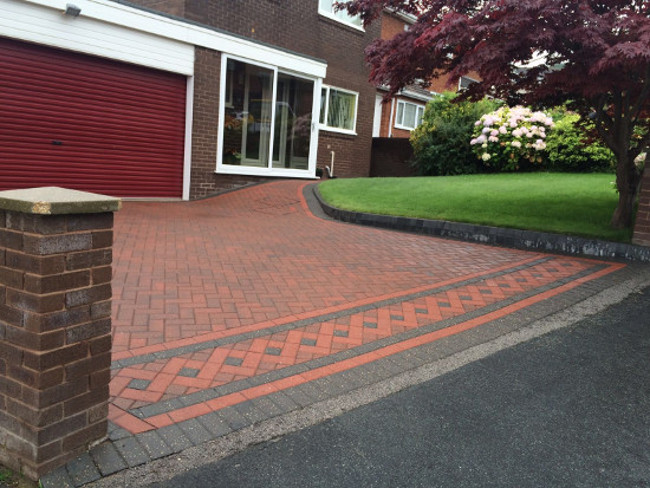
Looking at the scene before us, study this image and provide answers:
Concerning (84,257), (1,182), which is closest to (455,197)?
(1,182)

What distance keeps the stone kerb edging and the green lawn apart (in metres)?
0.22

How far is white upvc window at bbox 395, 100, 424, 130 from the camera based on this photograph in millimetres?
23391

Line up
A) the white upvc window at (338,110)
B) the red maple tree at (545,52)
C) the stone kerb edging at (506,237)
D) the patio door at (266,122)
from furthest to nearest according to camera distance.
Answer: the white upvc window at (338,110), the patio door at (266,122), the stone kerb edging at (506,237), the red maple tree at (545,52)

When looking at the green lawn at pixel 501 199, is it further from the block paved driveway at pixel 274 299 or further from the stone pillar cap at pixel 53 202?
the stone pillar cap at pixel 53 202

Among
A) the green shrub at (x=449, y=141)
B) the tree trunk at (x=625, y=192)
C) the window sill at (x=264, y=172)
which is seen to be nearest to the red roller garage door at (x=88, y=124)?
the window sill at (x=264, y=172)

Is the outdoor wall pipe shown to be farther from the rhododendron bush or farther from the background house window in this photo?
the rhododendron bush

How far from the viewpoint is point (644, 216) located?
708cm

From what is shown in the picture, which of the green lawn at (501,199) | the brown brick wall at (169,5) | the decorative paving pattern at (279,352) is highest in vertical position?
the brown brick wall at (169,5)

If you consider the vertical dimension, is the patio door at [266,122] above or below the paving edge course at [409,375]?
above

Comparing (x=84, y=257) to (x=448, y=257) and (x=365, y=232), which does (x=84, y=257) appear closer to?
(x=448, y=257)

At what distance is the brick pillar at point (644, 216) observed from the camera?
7023 millimetres

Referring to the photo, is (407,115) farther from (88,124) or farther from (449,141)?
(88,124)

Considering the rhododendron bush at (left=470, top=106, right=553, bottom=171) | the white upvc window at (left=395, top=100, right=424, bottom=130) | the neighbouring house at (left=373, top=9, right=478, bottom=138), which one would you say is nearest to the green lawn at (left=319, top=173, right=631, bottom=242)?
the rhododendron bush at (left=470, top=106, right=553, bottom=171)

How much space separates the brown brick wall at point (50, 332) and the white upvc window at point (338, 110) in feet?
48.3
